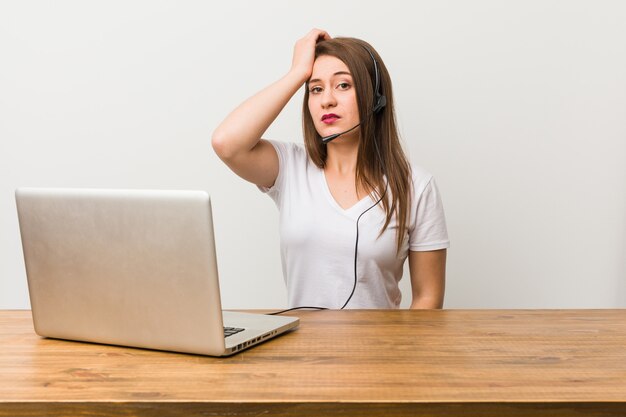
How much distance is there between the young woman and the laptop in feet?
2.38

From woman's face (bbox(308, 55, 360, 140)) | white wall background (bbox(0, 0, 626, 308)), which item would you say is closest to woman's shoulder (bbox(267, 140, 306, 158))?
woman's face (bbox(308, 55, 360, 140))

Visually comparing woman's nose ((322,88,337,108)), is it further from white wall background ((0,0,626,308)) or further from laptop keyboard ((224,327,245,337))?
laptop keyboard ((224,327,245,337))

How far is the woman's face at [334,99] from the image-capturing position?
6.69ft

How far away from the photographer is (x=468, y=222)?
2723 mm

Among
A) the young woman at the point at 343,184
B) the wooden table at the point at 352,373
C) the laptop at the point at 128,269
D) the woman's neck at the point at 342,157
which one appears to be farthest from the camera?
the woman's neck at the point at 342,157

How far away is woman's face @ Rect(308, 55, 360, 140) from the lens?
204 cm

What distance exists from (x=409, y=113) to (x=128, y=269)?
1661mm

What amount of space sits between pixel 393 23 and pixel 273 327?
1595 millimetres

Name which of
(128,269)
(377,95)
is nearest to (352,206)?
(377,95)

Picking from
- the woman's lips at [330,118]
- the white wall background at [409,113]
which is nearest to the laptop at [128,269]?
the woman's lips at [330,118]

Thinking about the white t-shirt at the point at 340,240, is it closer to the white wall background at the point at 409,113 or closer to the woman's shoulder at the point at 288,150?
the woman's shoulder at the point at 288,150

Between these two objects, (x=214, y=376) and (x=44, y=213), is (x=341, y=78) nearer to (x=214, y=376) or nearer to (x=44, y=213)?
(x=44, y=213)

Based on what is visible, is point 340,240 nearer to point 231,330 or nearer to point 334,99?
point 334,99

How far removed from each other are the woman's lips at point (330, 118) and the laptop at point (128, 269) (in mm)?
853
